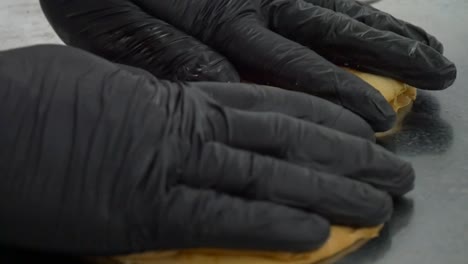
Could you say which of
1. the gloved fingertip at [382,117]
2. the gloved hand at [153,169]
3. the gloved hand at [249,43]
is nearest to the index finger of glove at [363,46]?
the gloved hand at [249,43]

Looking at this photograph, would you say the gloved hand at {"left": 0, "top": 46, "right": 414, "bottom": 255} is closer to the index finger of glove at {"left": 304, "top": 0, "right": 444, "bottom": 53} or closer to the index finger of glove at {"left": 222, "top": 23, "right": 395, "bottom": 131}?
the index finger of glove at {"left": 222, "top": 23, "right": 395, "bottom": 131}

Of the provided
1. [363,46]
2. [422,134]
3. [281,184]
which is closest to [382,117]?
[422,134]

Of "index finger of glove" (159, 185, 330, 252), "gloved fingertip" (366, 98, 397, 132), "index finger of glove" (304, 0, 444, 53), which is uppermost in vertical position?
"index finger of glove" (159, 185, 330, 252)

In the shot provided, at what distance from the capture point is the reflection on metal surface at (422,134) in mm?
972

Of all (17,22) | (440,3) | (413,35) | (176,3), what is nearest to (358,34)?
(413,35)

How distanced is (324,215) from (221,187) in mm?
139

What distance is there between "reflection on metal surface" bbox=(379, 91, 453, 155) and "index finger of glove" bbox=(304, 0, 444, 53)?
18 cm

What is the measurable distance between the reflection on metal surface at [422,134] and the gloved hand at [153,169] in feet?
0.59

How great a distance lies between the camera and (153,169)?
0.71 meters

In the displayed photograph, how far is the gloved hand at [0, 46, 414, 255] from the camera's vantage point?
689mm

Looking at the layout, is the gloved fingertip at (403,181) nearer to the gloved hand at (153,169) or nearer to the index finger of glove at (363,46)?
the gloved hand at (153,169)

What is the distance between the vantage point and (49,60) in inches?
30.6

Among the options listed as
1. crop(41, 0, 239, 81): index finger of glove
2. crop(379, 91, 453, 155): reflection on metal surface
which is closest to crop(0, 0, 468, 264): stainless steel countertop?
crop(379, 91, 453, 155): reflection on metal surface

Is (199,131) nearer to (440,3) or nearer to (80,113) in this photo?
(80,113)
